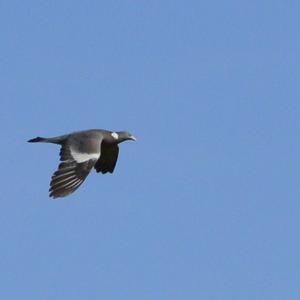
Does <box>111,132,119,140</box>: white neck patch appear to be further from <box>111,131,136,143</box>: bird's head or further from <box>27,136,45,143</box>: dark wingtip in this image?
<box>27,136,45,143</box>: dark wingtip

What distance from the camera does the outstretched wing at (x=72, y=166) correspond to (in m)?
42.6

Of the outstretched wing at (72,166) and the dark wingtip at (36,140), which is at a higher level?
the dark wingtip at (36,140)

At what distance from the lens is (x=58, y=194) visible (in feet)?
139

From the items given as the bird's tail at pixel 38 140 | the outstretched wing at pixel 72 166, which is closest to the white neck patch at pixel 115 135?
the outstretched wing at pixel 72 166

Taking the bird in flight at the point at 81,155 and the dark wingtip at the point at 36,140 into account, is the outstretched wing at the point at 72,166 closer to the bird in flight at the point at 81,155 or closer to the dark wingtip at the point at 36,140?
the bird in flight at the point at 81,155

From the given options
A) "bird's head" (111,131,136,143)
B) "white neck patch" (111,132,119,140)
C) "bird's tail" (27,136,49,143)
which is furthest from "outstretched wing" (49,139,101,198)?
"bird's head" (111,131,136,143)

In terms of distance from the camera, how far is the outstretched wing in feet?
140

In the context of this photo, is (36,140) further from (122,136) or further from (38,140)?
(122,136)

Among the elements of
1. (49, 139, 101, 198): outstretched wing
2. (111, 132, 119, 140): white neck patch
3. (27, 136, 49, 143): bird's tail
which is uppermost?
(111, 132, 119, 140): white neck patch

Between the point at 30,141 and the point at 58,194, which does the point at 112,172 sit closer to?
the point at 30,141

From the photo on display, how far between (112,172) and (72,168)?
5.66 metres

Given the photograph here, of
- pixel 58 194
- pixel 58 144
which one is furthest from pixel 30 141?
pixel 58 194

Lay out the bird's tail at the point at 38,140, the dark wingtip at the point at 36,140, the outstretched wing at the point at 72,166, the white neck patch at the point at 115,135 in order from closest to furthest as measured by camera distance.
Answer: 1. the outstretched wing at the point at 72,166
2. the bird's tail at the point at 38,140
3. the dark wingtip at the point at 36,140
4. the white neck patch at the point at 115,135

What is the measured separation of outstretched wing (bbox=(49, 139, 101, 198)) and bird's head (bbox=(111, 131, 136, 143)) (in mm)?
2015
